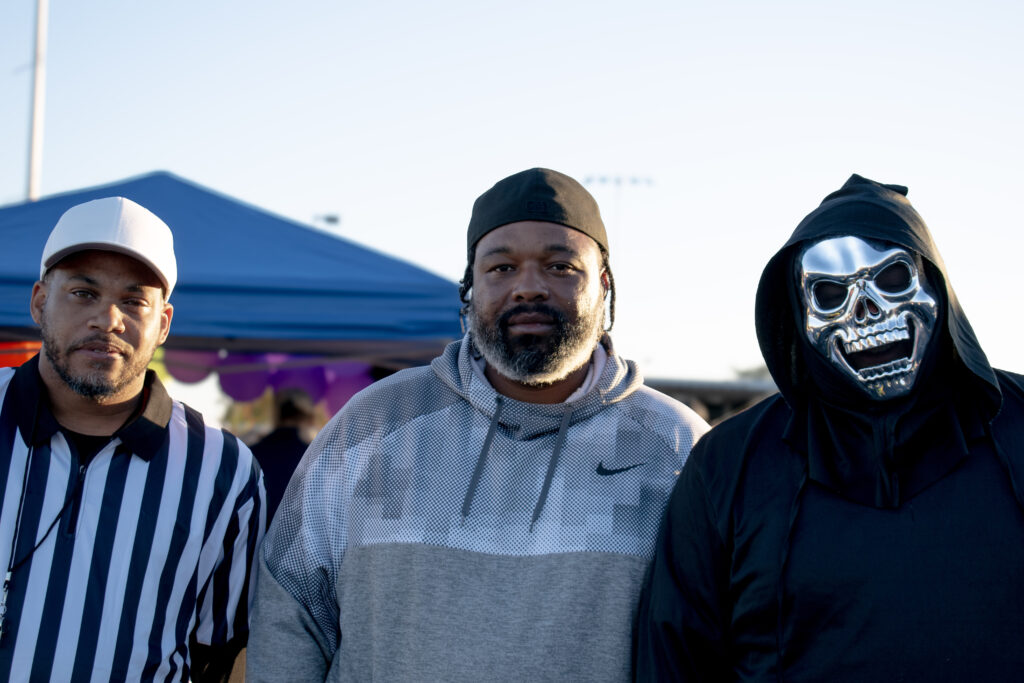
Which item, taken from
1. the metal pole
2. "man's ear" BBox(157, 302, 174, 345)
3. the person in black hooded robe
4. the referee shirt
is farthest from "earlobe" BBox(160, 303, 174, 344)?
the metal pole

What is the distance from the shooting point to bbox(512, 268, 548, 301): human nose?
2332mm

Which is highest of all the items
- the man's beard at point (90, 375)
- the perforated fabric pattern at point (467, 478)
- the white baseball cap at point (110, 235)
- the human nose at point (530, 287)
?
the white baseball cap at point (110, 235)

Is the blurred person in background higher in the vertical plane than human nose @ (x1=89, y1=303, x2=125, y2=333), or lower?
higher

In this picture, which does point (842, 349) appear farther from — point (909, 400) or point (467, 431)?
point (467, 431)

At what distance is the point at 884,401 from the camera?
6.62 feet

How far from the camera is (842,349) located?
2.06 meters

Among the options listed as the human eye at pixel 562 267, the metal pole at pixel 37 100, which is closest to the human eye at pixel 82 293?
the human eye at pixel 562 267

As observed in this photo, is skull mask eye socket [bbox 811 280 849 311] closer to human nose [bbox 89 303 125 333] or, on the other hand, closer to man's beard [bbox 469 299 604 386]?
man's beard [bbox 469 299 604 386]

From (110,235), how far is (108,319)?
24 centimetres

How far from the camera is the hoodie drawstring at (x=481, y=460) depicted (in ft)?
7.16

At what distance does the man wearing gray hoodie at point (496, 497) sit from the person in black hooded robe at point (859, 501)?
0.17 meters

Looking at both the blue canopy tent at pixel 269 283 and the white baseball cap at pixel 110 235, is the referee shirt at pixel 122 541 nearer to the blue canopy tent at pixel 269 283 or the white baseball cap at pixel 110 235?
the white baseball cap at pixel 110 235

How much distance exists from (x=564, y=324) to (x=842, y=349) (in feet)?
2.27

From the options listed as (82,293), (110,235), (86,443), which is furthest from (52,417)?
(110,235)
